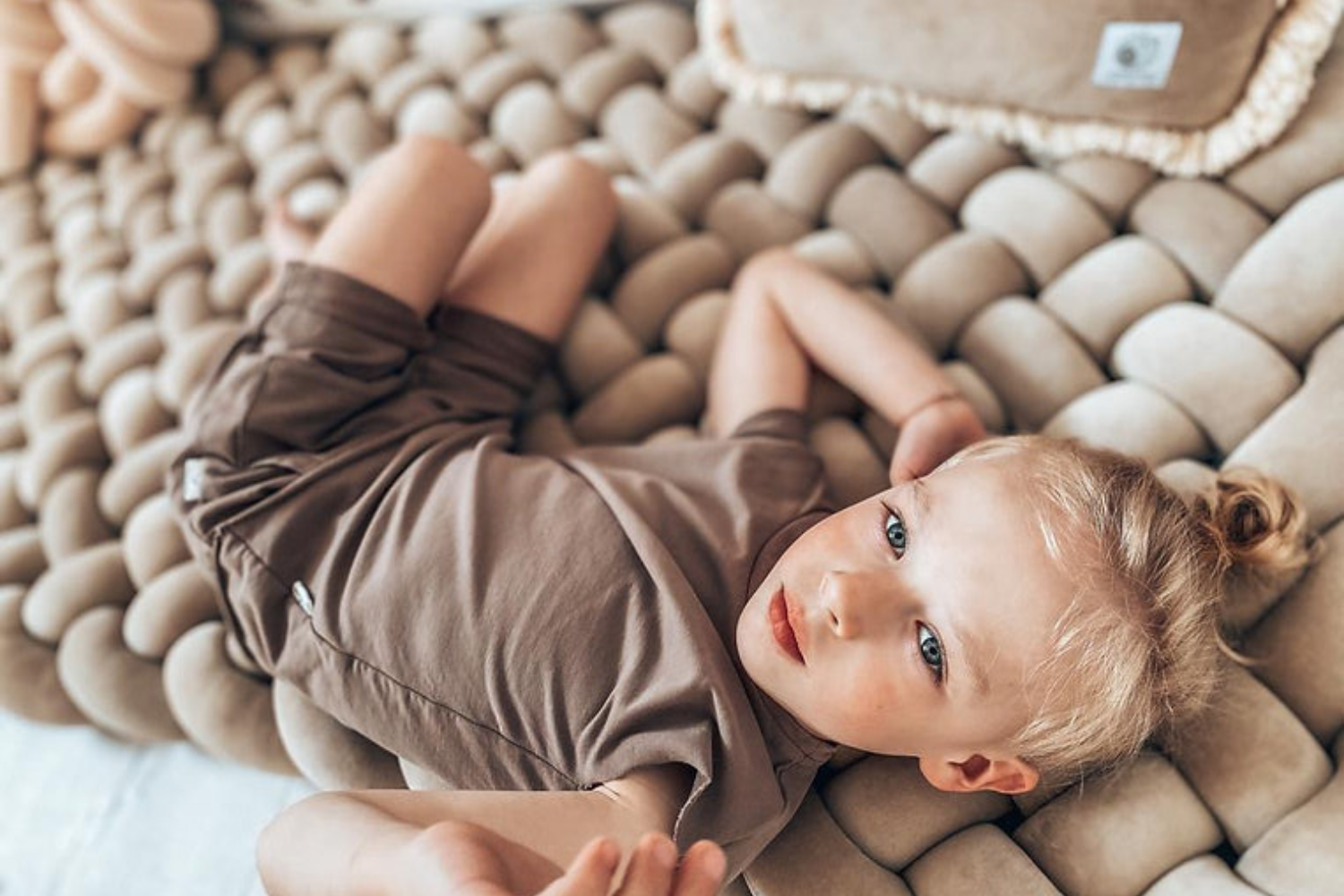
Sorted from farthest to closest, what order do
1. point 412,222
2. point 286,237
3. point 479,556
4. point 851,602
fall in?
point 286,237 → point 412,222 → point 479,556 → point 851,602

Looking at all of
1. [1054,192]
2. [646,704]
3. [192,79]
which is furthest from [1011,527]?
[192,79]

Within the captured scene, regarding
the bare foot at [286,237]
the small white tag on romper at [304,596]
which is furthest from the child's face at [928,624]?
the bare foot at [286,237]

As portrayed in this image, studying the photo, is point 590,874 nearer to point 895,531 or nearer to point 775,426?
point 895,531

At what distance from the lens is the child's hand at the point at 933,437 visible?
603 mm

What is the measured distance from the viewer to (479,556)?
0.57 m

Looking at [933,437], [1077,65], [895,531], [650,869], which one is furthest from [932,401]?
[650,869]

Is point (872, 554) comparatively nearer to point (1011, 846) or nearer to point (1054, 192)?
point (1011, 846)

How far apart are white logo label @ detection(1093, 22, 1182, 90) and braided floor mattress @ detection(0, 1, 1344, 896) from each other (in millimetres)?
58

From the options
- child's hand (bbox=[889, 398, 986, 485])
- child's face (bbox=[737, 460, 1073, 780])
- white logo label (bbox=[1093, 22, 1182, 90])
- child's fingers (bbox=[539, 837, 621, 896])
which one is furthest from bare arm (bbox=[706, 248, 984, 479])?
child's fingers (bbox=[539, 837, 621, 896])

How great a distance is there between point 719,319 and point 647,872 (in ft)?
1.37

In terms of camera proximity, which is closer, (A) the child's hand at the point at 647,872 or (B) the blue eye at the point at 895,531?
(A) the child's hand at the point at 647,872

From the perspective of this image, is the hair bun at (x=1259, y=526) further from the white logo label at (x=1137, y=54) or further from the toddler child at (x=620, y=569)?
the white logo label at (x=1137, y=54)

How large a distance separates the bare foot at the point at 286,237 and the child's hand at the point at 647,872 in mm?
533

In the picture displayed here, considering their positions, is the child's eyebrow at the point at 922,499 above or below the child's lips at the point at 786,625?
above
